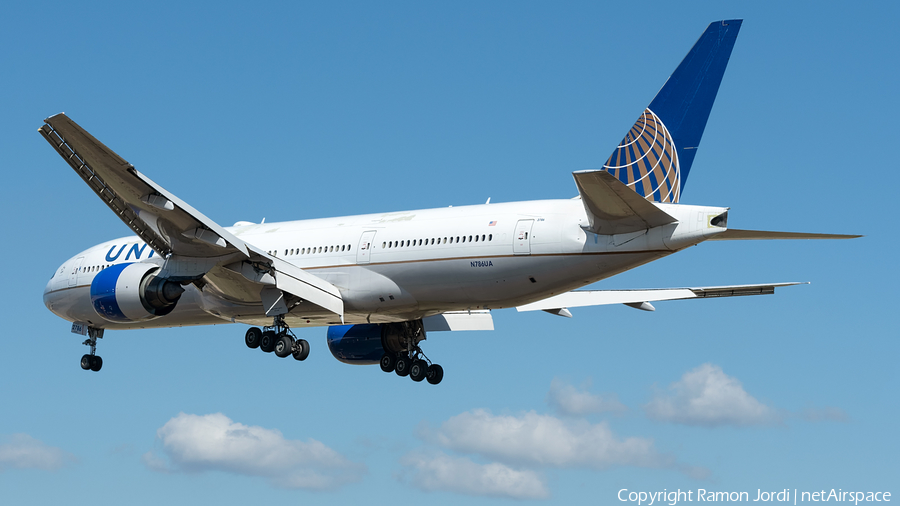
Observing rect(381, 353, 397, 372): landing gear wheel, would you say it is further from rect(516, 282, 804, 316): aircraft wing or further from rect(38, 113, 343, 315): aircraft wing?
rect(38, 113, 343, 315): aircraft wing

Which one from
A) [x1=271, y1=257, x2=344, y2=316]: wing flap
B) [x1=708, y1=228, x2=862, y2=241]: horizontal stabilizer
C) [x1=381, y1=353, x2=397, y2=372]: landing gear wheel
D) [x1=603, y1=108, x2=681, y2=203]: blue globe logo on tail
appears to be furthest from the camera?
[x1=381, y1=353, x2=397, y2=372]: landing gear wheel

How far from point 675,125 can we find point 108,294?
13591 millimetres

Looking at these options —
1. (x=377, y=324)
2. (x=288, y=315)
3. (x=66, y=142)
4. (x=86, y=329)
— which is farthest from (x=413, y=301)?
(x=86, y=329)

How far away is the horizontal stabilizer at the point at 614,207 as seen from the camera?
18.9 m

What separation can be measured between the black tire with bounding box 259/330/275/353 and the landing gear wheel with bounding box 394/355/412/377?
4793 mm

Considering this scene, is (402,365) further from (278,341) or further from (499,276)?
(499,276)

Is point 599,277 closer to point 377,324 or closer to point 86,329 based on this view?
point 377,324

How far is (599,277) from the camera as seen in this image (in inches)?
853

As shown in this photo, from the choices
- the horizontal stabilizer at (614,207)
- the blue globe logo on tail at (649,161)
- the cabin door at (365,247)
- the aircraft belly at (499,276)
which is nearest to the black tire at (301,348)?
the cabin door at (365,247)

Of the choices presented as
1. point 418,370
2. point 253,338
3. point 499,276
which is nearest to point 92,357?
point 253,338

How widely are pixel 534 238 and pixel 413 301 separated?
3.64 m

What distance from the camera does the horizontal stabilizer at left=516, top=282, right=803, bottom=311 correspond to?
2516 cm

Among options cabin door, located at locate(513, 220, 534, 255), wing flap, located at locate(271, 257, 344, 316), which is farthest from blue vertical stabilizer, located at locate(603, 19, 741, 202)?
wing flap, located at locate(271, 257, 344, 316)

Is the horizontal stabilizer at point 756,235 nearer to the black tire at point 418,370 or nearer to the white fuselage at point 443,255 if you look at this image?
the white fuselage at point 443,255
